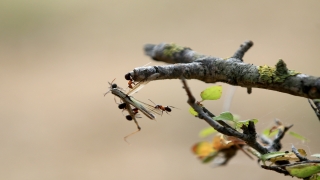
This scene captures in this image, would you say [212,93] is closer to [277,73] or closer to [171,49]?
[277,73]

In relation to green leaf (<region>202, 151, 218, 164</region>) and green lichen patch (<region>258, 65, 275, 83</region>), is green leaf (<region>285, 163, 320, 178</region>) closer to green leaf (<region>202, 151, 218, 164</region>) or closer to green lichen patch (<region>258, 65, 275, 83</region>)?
green lichen patch (<region>258, 65, 275, 83</region>)

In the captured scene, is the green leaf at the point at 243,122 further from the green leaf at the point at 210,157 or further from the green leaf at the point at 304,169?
the green leaf at the point at 210,157

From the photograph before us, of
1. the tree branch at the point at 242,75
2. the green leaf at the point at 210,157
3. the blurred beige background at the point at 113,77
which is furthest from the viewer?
the blurred beige background at the point at 113,77

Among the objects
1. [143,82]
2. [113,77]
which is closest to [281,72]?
[143,82]

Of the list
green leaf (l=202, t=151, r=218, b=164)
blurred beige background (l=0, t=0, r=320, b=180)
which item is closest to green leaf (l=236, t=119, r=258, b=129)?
green leaf (l=202, t=151, r=218, b=164)

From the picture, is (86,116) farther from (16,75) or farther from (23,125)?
(16,75)

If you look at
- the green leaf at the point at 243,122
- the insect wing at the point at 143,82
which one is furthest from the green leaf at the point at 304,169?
the insect wing at the point at 143,82

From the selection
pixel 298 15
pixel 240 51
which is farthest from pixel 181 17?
pixel 240 51
